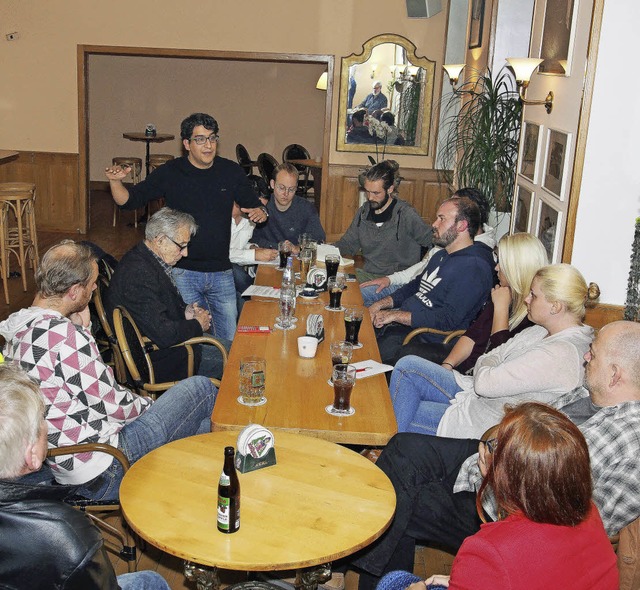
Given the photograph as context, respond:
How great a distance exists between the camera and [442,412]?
10.8ft

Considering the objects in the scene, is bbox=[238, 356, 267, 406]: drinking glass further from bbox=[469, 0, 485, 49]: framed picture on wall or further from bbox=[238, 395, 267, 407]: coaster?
bbox=[469, 0, 485, 49]: framed picture on wall

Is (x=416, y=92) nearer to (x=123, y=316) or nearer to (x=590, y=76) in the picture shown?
(x=590, y=76)

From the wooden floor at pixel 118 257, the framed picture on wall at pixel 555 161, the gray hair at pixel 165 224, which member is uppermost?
the framed picture on wall at pixel 555 161

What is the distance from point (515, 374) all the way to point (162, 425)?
134 centimetres

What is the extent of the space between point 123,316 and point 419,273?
6.86 ft

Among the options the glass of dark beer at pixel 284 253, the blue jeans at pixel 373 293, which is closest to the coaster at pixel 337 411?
the glass of dark beer at pixel 284 253

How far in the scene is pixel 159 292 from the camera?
366 centimetres

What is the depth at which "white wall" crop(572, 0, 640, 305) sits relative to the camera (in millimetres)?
3738

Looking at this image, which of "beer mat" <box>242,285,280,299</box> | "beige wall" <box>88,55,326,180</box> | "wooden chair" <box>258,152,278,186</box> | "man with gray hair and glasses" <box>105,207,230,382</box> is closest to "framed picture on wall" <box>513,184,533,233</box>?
"beer mat" <box>242,285,280,299</box>

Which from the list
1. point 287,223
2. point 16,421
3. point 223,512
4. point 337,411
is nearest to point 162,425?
point 337,411

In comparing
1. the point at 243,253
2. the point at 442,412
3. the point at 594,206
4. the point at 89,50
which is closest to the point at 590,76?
the point at 594,206

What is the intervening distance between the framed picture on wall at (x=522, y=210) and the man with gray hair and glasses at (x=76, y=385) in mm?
3036

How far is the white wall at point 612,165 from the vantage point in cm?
374

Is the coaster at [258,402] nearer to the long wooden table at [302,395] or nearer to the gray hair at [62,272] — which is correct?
the long wooden table at [302,395]
